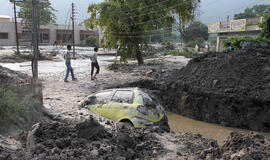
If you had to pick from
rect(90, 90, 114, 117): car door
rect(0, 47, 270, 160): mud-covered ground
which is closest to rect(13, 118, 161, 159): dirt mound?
rect(0, 47, 270, 160): mud-covered ground

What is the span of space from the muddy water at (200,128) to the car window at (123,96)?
4578 mm

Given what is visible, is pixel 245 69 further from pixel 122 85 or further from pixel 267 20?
pixel 267 20

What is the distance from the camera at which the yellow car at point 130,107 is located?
6.88m

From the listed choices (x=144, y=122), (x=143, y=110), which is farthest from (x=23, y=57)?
(x=144, y=122)

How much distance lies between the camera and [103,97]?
26.2 ft

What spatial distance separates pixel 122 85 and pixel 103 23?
8.90 m

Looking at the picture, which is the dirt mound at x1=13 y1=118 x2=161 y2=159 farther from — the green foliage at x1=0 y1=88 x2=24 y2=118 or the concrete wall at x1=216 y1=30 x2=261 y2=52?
the concrete wall at x1=216 y1=30 x2=261 y2=52

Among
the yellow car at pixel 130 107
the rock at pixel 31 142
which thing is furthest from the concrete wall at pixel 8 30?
the rock at pixel 31 142

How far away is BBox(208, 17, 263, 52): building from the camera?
1025 inches

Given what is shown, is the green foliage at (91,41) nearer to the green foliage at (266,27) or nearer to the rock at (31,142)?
the green foliage at (266,27)

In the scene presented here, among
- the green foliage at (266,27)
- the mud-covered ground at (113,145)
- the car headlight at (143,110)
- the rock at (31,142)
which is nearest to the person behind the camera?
the mud-covered ground at (113,145)

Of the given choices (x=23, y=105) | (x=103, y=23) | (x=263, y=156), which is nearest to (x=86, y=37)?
(x=103, y=23)

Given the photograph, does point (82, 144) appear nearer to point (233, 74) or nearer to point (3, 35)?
point (233, 74)

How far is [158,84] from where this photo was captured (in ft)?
51.8
